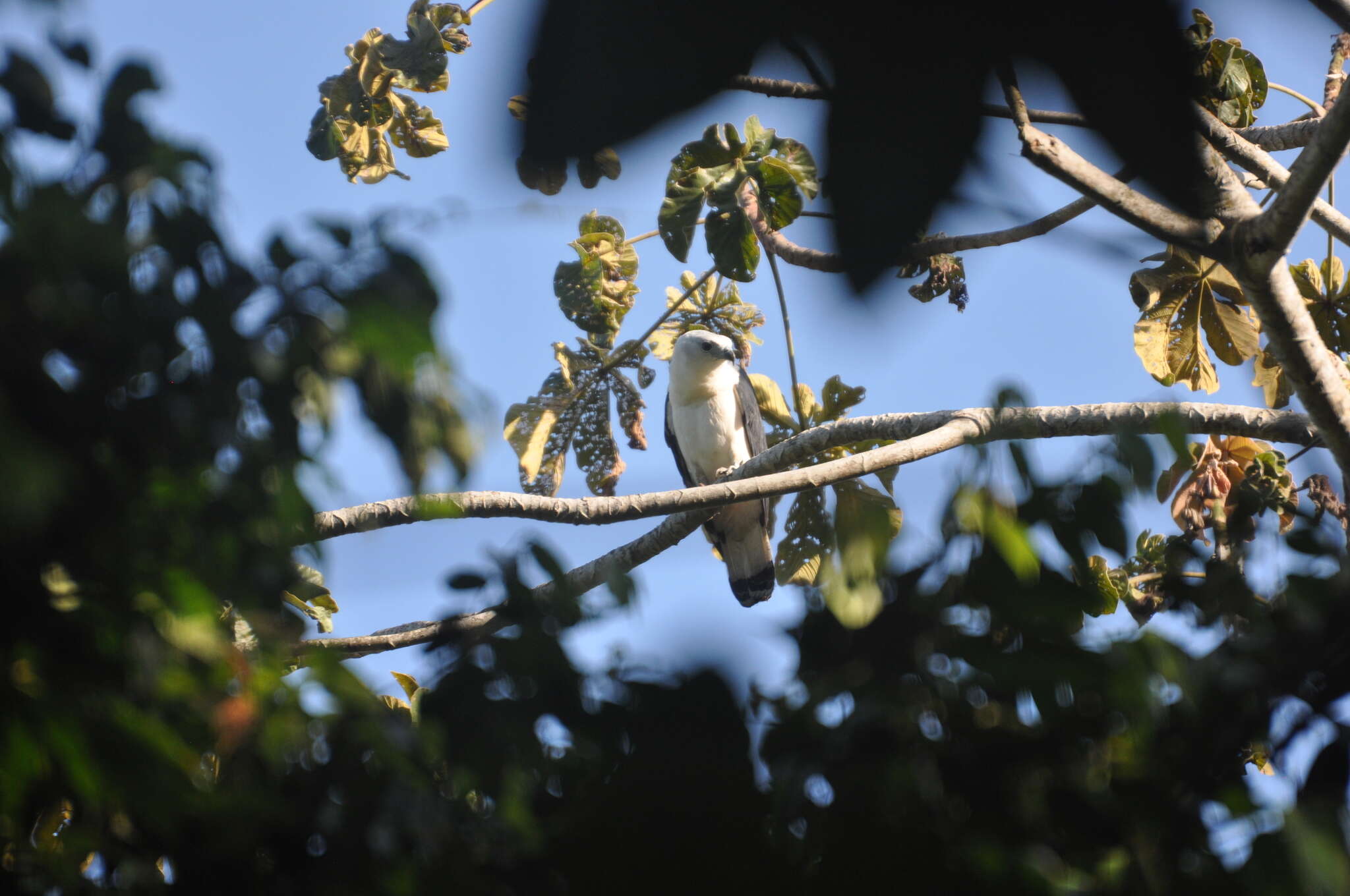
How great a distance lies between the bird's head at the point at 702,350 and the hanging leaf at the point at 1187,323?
295 centimetres

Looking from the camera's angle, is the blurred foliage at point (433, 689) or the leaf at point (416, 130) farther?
the leaf at point (416, 130)

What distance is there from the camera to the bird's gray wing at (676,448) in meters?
7.50

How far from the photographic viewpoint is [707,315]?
528cm

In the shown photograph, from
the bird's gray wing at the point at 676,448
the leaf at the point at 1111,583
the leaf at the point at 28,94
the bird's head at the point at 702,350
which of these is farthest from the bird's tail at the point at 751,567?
the leaf at the point at 28,94

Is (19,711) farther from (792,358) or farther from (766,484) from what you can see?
(792,358)

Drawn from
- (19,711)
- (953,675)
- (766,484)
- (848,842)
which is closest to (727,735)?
(848,842)

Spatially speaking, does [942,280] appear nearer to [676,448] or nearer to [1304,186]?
[1304,186]

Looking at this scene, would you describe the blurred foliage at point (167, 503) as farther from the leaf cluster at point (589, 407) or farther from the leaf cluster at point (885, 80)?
the leaf cluster at point (589, 407)

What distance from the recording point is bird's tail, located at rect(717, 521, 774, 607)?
6.84m

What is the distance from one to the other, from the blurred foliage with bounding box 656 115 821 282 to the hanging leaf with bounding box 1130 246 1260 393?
161cm

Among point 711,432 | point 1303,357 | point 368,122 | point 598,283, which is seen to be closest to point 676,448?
point 711,432

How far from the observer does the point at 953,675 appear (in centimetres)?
109

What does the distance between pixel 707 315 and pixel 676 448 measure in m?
2.50

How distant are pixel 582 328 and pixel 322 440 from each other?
11.9ft
